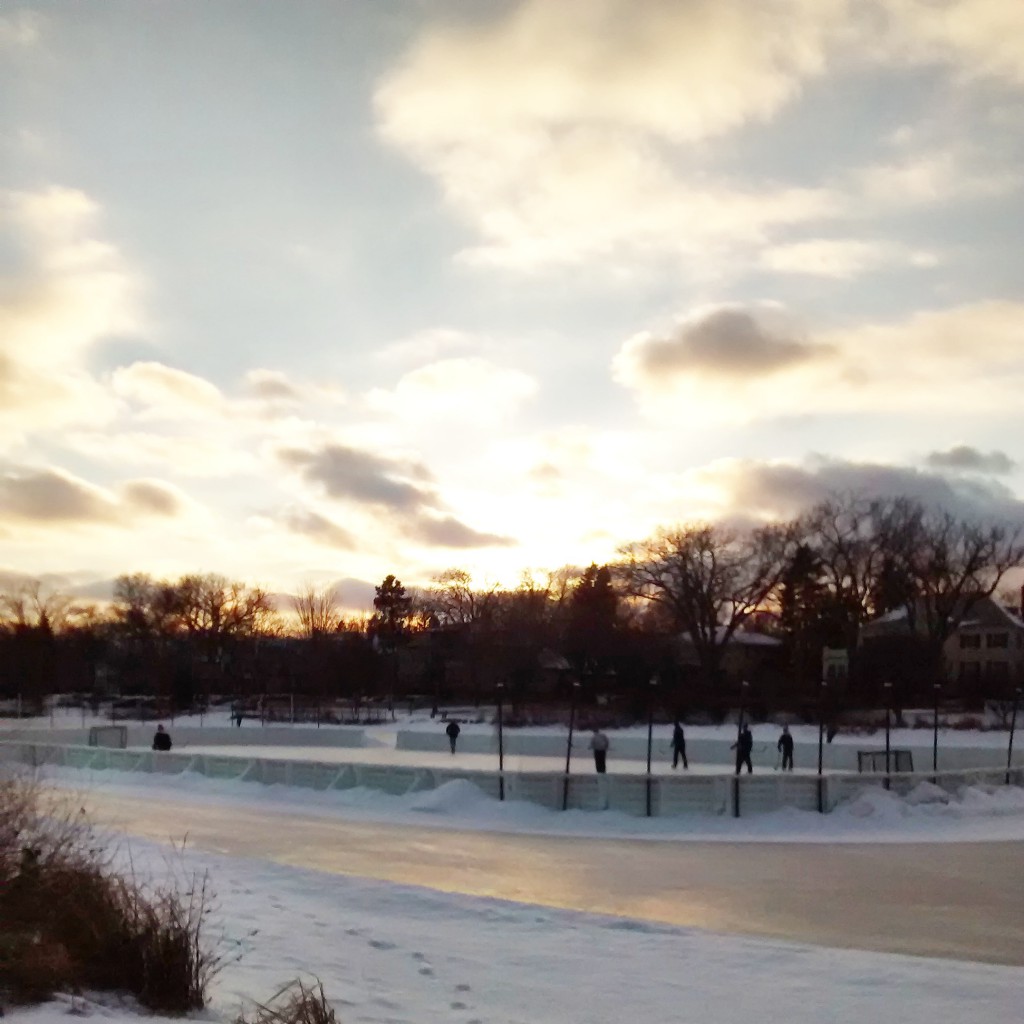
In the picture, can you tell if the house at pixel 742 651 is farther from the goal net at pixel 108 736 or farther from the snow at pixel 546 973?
the snow at pixel 546 973

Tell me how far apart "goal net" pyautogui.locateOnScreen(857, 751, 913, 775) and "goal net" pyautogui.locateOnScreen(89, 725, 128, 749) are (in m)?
25.0

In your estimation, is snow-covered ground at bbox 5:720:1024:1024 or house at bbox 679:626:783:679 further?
house at bbox 679:626:783:679

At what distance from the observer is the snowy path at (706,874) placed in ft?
41.5

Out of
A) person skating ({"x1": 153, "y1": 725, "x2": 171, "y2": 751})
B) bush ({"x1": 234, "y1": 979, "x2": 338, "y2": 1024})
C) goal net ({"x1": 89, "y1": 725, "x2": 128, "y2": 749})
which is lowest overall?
goal net ({"x1": 89, "y1": 725, "x2": 128, "y2": 749})

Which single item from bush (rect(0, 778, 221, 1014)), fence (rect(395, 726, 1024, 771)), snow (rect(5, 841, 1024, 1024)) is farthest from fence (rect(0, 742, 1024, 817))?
bush (rect(0, 778, 221, 1014))

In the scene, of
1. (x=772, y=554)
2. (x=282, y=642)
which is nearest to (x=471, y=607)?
(x=282, y=642)

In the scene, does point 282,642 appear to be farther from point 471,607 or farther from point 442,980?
point 442,980

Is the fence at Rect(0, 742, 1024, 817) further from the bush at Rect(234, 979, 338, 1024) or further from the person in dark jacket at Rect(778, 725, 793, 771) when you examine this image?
the bush at Rect(234, 979, 338, 1024)

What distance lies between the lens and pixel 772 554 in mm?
89875

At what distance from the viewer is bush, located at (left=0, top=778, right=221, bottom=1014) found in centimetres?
719

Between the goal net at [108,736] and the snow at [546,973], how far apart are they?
32110 millimetres

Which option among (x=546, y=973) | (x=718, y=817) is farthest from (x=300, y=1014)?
(x=718, y=817)

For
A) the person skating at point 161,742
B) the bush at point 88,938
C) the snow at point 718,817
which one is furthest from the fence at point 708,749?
the bush at point 88,938

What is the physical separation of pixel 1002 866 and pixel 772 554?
240ft
